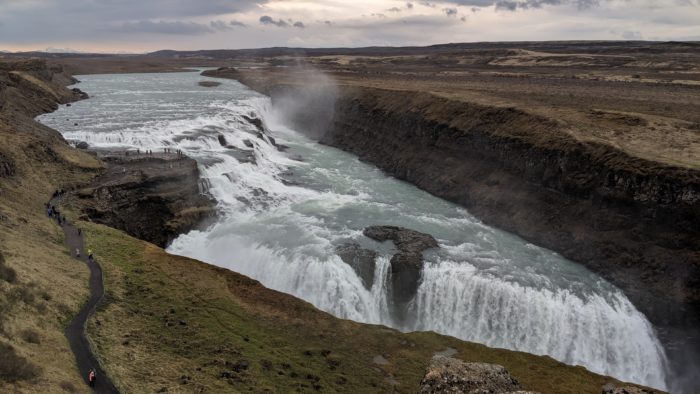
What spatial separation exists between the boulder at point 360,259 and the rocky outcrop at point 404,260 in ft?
4.07

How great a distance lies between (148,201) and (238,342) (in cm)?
1796

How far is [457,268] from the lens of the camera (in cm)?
2942

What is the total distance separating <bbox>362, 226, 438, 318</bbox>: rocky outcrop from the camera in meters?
28.7

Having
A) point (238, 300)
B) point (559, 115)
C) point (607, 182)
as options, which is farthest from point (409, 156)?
point (238, 300)

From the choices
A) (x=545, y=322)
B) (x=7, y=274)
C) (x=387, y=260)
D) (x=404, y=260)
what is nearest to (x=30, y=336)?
(x=7, y=274)

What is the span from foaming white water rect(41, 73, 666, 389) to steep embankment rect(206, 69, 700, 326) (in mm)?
1606

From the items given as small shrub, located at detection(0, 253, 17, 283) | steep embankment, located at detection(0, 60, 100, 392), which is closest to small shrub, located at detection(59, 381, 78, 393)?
steep embankment, located at detection(0, 60, 100, 392)

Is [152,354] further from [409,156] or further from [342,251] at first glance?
[409,156]

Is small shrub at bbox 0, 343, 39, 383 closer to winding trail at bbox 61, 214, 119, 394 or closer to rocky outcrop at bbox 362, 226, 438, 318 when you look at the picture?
winding trail at bbox 61, 214, 119, 394

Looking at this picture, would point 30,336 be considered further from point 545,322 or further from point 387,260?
point 545,322

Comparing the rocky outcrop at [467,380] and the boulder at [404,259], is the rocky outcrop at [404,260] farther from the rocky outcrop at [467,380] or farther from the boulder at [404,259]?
the rocky outcrop at [467,380]

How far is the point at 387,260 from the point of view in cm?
2992

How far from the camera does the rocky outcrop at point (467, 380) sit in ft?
41.3

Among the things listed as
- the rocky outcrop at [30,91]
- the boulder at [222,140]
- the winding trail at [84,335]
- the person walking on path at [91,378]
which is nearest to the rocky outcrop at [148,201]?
the winding trail at [84,335]
